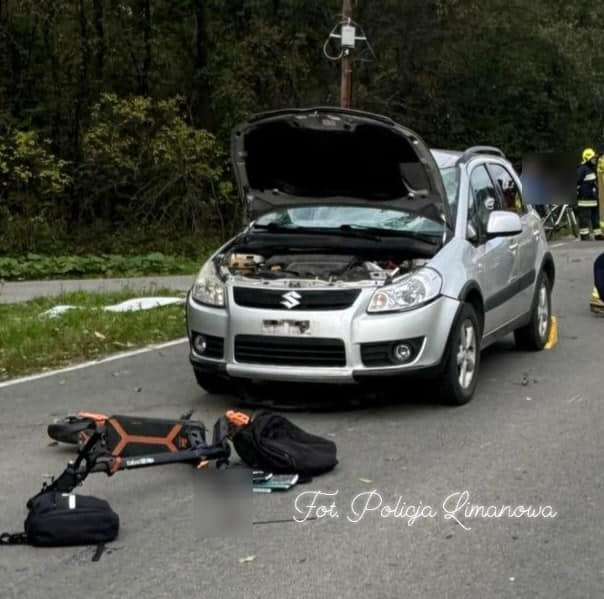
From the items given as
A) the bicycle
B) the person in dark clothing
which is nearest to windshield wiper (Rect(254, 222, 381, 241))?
the person in dark clothing

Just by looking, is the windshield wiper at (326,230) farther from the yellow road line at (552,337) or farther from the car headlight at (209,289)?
the yellow road line at (552,337)

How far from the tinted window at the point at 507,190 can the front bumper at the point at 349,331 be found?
217 cm

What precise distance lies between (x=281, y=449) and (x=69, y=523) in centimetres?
134

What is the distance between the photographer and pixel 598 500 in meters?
5.41

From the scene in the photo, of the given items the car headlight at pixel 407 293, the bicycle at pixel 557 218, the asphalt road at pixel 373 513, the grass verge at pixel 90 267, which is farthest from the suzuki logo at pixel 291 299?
the bicycle at pixel 557 218

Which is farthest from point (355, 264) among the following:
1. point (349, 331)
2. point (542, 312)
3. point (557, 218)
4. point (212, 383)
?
point (557, 218)

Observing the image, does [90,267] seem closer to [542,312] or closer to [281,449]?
[542,312]

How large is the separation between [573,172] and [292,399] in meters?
18.6

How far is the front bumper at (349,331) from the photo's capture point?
6.84 metres

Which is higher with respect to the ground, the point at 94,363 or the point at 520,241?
the point at 520,241

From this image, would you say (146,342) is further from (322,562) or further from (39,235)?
(39,235)

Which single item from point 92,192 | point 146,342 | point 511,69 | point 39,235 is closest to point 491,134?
point 511,69

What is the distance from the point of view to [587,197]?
73.7 feet

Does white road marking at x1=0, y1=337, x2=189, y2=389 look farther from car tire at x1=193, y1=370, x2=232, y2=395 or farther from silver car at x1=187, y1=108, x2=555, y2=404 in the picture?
silver car at x1=187, y1=108, x2=555, y2=404
